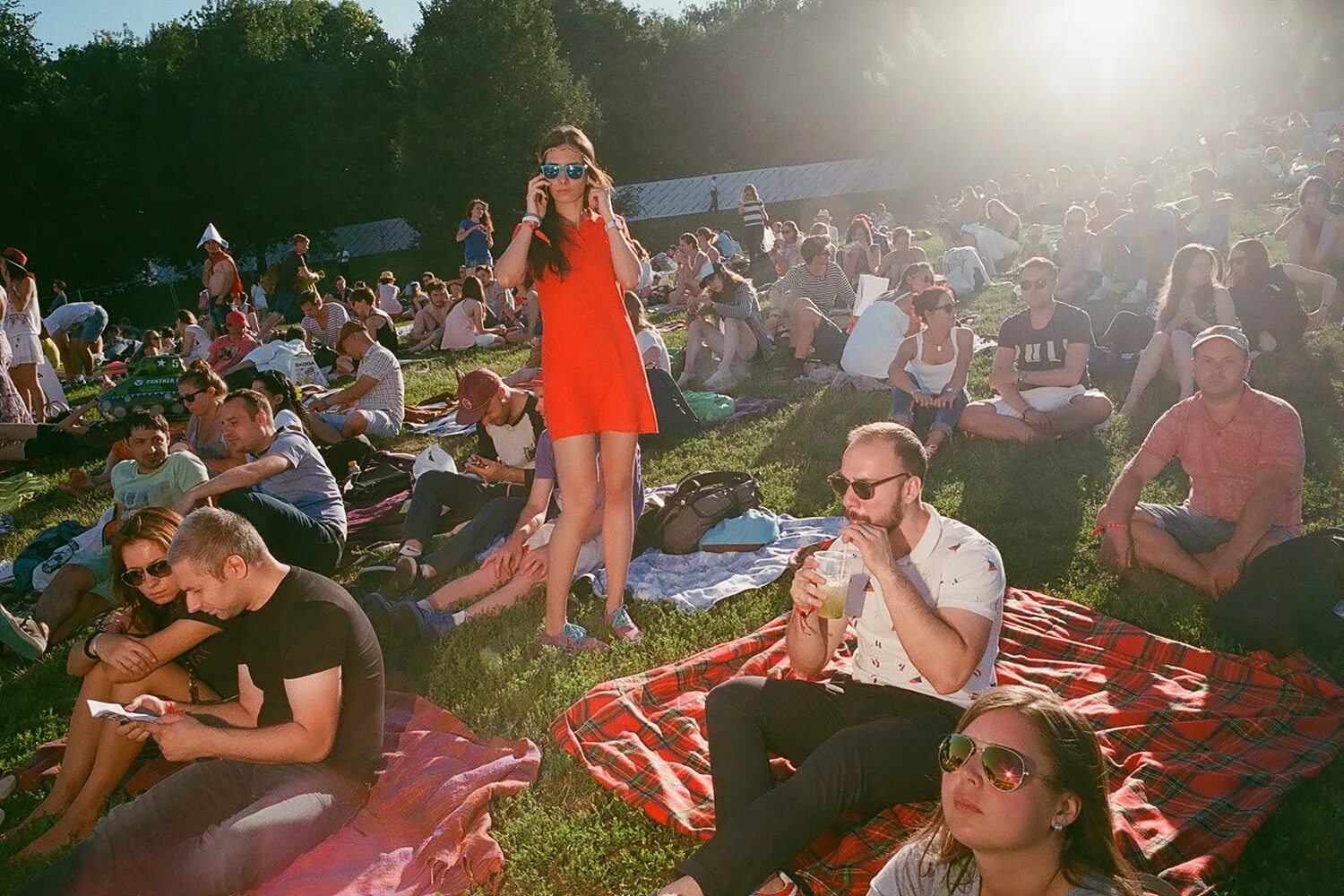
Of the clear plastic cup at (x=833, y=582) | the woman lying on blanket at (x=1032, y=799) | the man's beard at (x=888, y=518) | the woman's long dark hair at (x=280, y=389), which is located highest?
the woman's long dark hair at (x=280, y=389)

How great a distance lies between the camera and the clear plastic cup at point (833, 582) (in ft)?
9.62

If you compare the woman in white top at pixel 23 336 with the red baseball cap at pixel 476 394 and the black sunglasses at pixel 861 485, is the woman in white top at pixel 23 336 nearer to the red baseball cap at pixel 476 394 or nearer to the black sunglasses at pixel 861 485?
the red baseball cap at pixel 476 394

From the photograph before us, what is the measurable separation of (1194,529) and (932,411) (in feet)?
9.55

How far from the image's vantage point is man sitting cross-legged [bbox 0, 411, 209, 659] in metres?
5.63

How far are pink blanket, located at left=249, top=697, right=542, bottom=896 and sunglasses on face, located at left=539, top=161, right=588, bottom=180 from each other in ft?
7.70

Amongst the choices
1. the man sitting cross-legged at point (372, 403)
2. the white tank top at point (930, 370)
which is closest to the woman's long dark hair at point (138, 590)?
the man sitting cross-legged at point (372, 403)

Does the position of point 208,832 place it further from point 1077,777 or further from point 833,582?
point 1077,777

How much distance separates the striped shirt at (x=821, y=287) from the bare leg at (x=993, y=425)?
170 inches

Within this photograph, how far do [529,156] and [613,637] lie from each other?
32.3 m

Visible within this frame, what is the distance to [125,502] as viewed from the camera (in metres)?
5.79

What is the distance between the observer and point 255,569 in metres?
3.27

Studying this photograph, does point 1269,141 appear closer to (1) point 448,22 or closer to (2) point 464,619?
(2) point 464,619

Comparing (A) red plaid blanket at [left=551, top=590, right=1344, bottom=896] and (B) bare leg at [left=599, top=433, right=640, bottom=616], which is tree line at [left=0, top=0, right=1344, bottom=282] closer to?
(B) bare leg at [left=599, top=433, right=640, bottom=616]

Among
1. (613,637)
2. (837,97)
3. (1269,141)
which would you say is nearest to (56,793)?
(613,637)
